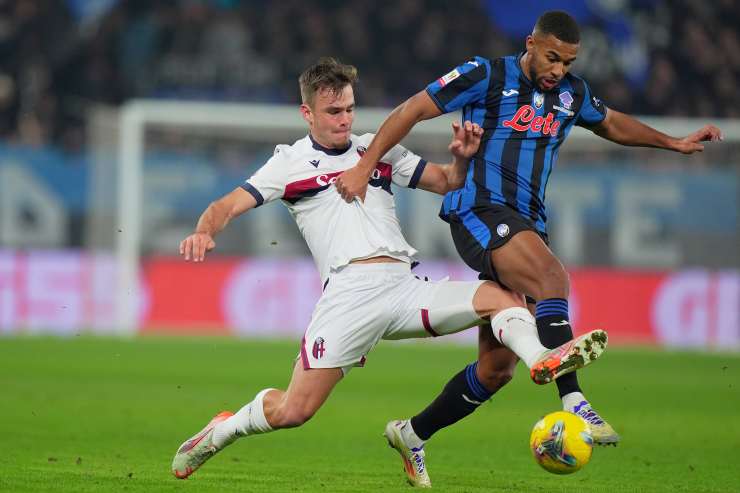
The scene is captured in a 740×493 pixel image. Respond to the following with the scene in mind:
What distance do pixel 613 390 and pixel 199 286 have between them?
7.19m

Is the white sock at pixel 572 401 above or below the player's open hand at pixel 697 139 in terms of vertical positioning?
below

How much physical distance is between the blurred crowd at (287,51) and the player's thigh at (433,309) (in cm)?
1447

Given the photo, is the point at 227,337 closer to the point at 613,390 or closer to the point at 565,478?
the point at 613,390

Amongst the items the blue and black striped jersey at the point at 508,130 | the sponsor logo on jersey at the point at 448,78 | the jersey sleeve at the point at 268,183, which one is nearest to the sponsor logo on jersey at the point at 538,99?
the blue and black striped jersey at the point at 508,130

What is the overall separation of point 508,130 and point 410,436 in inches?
61.8

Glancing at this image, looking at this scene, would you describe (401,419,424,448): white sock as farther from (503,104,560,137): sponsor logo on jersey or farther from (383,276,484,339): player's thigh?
(503,104,560,137): sponsor logo on jersey

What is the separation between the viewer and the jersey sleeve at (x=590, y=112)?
19.8 ft

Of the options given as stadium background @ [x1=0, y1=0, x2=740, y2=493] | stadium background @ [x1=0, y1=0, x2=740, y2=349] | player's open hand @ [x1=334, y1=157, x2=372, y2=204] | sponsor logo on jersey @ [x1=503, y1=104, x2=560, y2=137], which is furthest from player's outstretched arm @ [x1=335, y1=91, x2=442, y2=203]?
stadium background @ [x1=0, y1=0, x2=740, y2=349]

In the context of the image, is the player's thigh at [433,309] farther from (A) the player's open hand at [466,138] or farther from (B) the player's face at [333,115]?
(B) the player's face at [333,115]

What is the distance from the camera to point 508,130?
230 inches

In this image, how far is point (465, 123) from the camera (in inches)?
229

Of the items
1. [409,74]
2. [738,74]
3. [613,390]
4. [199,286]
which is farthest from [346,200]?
[738,74]

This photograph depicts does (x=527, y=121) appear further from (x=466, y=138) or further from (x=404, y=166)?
(x=404, y=166)

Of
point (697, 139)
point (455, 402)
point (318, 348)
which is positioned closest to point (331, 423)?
point (455, 402)
